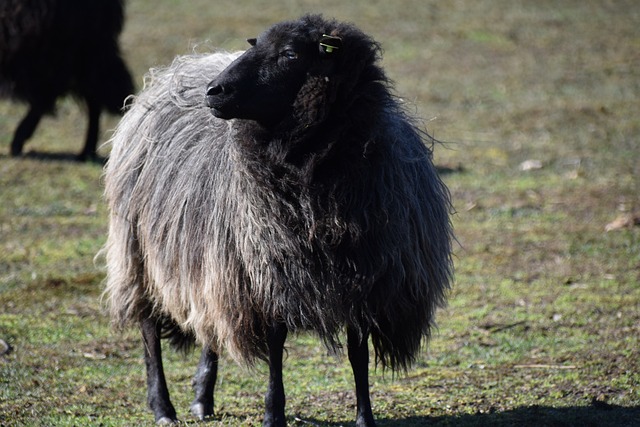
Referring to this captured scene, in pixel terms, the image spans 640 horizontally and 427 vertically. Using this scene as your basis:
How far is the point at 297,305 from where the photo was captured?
4.54 meters

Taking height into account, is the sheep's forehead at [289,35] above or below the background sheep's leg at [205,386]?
above

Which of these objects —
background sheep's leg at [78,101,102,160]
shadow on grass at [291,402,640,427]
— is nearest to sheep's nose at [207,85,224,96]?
shadow on grass at [291,402,640,427]

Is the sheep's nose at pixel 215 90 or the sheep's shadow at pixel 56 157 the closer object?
the sheep's nose at pixel 215 90

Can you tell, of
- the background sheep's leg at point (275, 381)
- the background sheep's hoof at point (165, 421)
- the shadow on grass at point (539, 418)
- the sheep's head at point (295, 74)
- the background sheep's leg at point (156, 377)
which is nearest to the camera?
the sheep's head at point (295, 74)

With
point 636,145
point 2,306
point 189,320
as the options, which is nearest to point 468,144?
point 636,145

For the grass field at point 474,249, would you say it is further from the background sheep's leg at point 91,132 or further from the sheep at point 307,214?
the sheep at point 307,214

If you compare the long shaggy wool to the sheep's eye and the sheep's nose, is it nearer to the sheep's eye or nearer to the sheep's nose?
the sheep's nose

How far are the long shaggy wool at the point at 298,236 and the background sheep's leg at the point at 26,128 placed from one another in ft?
21.0

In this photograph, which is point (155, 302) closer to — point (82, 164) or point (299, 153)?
point (299, 153)

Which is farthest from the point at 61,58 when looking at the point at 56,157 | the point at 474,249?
the point at 474,249

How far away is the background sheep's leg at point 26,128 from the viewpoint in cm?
1126

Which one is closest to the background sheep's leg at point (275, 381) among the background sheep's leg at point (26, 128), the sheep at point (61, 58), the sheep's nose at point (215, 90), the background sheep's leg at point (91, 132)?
the sheep's nose at point (215, 90)

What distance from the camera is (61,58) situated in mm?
11023

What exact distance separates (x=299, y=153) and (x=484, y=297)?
11.2ft
